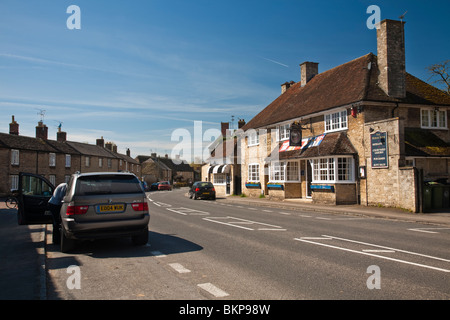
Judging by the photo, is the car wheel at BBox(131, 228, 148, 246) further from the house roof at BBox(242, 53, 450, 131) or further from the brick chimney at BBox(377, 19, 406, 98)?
the brick chimney at BBox(377, 19, 406, 98)

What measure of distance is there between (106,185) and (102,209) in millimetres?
588

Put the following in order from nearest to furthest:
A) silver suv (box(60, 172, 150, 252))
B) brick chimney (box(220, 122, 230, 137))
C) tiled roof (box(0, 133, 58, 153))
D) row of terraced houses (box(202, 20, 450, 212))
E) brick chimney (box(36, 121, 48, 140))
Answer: silver suv (box(60, 172, 150, 252)) → row of terraced houses (box(202, 20, 450, 212)) → tiled roof (box(0, 133, 58, 153)) → brick chimney (box(36, 121, 48, 140)) → brick chimney (box(220, 122, 230, 137))

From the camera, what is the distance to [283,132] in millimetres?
28281

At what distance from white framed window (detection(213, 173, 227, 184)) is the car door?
96.5ft

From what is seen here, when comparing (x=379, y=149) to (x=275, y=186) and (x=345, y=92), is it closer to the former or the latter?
(x=345, y=92)

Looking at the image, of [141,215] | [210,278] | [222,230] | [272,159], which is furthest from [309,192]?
[210,278]

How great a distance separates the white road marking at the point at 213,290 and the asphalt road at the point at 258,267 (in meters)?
0.01

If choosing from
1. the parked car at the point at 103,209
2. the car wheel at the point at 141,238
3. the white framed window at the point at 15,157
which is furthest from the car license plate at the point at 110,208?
the white framed window at the point at 15,157

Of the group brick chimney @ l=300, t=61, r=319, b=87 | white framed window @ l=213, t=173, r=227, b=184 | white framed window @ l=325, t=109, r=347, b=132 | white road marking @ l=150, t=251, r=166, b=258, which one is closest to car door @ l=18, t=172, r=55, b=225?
white road marking @ l=150, t=251, r=166, b=258

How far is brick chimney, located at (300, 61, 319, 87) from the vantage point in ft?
104

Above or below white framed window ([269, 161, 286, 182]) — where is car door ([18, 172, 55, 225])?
below

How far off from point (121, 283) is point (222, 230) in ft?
19.6

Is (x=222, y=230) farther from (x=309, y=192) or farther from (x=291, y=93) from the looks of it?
(x=291, y=93)

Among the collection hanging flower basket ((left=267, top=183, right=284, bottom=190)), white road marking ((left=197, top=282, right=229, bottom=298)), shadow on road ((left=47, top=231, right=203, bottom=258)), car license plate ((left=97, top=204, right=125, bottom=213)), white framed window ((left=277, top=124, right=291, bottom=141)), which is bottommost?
shadow on road ((left=47, top=231, right=203, bottom=258))
